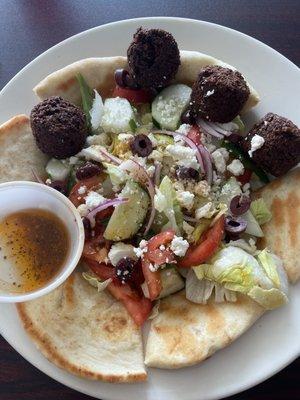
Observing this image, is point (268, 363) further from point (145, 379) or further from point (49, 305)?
point (49, 305)

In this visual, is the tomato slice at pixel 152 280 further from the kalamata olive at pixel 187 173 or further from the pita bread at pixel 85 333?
the kalamata olive at pixel 187 173

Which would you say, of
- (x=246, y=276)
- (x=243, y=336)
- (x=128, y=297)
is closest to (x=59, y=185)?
(x=128, y=297)

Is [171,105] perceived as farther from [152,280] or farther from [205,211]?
[152,280]

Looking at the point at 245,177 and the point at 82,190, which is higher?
the point at 245,177

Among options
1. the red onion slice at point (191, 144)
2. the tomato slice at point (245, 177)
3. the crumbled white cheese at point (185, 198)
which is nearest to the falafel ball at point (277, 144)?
the tomato slice at point (245, 177)

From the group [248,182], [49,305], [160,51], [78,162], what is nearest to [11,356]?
[49,305]

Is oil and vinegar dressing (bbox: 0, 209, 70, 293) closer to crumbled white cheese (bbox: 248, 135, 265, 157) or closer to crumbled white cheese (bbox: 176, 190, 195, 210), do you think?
crumbled white cheese (bbox: 176, 190, 195, 210)

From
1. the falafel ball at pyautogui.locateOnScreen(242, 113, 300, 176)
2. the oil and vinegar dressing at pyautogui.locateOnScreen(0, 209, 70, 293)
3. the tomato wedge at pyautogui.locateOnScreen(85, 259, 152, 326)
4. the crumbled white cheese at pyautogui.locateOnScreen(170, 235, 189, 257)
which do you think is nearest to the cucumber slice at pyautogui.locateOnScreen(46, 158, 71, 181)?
the oil and vinegar dressing at pyautogui.locateOnScreen(0, 209, 70, 293)
